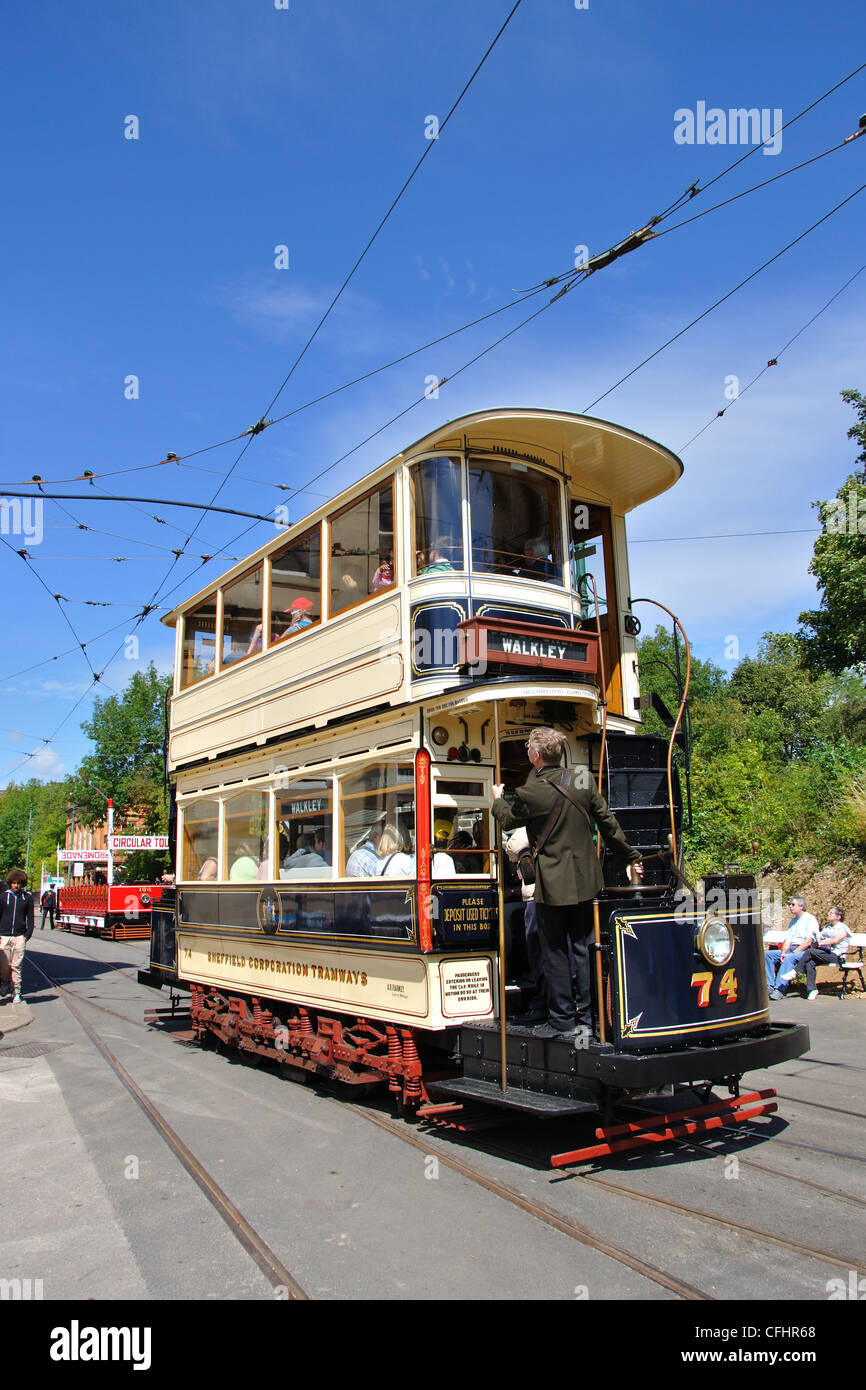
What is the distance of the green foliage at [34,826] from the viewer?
82312mm

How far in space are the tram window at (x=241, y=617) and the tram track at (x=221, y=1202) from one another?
3.97 metres

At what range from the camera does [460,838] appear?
6523 mm

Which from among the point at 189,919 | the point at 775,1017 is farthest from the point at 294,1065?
the point at 775,1017

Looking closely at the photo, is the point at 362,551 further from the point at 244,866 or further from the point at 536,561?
the point at 244,866

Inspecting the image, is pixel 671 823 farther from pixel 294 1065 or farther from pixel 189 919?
pixel 189 919

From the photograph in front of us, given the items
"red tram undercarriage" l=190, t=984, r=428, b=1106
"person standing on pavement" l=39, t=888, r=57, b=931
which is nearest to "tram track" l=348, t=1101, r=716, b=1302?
"red tram undercarriage" l=190, t=984, r=428, b=1106

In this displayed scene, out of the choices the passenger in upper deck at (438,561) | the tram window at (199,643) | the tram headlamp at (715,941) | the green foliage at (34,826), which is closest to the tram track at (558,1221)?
the tram headlamp at (715,941)

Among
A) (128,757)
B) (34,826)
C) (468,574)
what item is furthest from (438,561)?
(34,826)

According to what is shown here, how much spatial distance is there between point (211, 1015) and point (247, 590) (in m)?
4.29

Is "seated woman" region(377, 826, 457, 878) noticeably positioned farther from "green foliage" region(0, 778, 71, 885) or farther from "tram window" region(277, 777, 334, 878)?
"green foliage" region(0, 778, 71, 885)

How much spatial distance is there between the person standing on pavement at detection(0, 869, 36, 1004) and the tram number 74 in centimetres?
1039

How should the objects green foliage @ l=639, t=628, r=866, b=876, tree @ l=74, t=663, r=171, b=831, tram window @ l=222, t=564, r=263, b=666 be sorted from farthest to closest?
tree @ l=74, t=663, r=171, b=831
green foliage @ l=639, t=628, r=866, b=876
tram window @ l=222, t=564, r=263, b=666

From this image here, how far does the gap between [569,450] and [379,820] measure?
3.10m

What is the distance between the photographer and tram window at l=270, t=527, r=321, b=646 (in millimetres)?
8031
